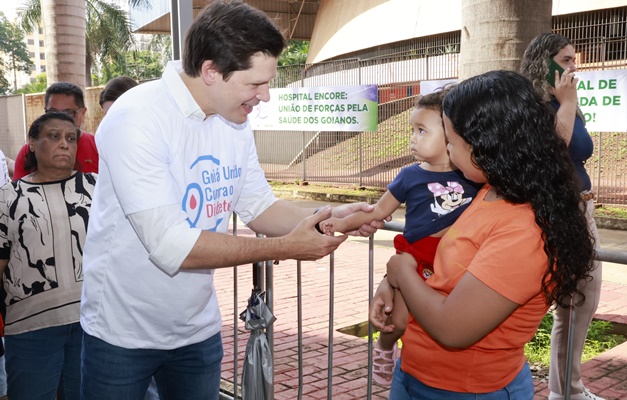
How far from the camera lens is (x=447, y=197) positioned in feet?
9.55

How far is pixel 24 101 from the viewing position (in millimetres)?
23859

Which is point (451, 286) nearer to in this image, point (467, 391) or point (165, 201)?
point (467, 391)

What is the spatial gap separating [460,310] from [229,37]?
1.16 meters

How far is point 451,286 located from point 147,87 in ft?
4.10

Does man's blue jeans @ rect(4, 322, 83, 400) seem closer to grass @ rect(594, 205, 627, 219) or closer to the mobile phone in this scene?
the mobile phone

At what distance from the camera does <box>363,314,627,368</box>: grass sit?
18.0 ft

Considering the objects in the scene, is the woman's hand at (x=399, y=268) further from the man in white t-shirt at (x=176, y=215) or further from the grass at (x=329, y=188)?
the grass at (x=329, y=188)

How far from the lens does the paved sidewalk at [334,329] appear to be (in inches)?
188

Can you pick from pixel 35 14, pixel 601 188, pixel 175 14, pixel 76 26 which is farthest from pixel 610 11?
pixel 35 14

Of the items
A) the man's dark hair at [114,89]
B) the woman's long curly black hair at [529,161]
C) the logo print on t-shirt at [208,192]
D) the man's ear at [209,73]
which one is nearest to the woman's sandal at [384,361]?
the logo print on t-shirt at [208,192]

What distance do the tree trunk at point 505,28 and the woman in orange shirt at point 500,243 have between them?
12.5 feet

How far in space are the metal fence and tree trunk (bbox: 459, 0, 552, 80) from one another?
8.58m

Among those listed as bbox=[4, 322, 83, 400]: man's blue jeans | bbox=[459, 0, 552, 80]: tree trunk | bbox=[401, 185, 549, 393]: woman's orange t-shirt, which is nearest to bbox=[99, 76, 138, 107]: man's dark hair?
bbox=[4, 322, 83, 400]: man's blue jeans

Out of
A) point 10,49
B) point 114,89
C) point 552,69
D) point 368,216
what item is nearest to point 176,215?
point 368,216
